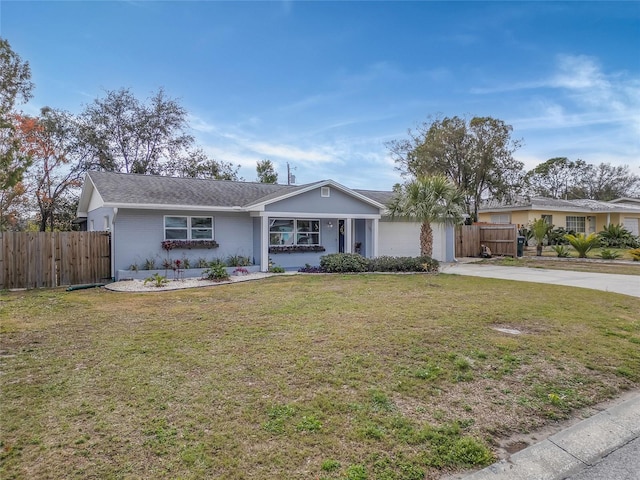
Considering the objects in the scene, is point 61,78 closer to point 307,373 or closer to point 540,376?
point 307,373

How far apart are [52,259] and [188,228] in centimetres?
431

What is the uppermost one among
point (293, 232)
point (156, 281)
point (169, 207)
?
point (169, 207)

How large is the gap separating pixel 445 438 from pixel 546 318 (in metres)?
5.01

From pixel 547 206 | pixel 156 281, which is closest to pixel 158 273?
pixel 156 281

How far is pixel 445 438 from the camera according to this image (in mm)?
3074

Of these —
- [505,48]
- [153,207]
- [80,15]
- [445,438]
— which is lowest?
[445,438]

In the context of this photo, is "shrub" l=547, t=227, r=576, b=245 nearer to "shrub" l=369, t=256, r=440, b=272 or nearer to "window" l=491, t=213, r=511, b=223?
"window" l=491, t=213, r=511, b=223

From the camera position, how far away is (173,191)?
14.6m

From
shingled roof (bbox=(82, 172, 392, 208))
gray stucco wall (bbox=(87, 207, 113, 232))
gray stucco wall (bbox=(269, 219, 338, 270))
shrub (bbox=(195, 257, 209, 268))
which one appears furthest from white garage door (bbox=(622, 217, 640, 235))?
gray stucco wall (bbox=(87, 207, 113, 232))

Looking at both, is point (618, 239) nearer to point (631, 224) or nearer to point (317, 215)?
point (631, 224)

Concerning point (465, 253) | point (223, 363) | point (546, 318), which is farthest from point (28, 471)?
point (465, 253)

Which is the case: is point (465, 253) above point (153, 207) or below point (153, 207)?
below

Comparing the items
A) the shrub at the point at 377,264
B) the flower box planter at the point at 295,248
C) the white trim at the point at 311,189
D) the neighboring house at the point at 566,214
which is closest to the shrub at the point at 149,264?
the white trim at the point at 311,189

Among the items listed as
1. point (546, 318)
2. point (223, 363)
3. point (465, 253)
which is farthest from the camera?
point (465, 253)
